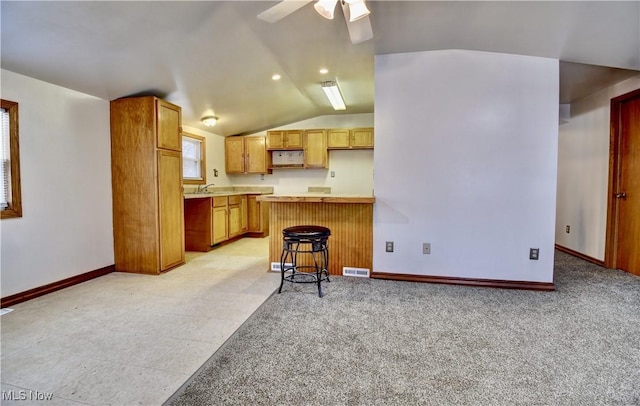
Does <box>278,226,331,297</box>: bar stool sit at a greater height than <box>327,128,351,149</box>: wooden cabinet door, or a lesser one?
lesser

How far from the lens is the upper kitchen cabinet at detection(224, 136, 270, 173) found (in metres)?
6.00

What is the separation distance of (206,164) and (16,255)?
323 cm

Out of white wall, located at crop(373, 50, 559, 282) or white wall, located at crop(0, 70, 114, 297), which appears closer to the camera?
white wall, located at crop(0, 70, 114, 297)

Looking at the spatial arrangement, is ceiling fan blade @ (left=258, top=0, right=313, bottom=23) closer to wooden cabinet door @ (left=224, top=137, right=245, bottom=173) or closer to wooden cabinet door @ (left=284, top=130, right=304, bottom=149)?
wooden cabinet door @ (left=284, top=130, right=304, bottom=149)

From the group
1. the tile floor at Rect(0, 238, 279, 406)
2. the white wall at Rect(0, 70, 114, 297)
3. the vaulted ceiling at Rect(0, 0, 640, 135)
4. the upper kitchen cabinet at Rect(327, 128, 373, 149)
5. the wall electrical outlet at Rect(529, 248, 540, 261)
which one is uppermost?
the vaulted ceiling at Rect(0, 0, 640, 135)

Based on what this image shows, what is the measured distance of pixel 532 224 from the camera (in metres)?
2.98

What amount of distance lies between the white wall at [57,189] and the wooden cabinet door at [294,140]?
304 centimetres

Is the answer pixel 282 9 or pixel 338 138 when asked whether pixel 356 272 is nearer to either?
pixel 282 9

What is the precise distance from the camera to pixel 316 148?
5.77 metres

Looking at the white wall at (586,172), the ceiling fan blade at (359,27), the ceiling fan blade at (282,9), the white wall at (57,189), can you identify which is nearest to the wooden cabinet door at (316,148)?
the white wall at (57,189)

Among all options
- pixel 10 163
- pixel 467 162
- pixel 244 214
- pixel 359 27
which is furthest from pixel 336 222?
pixel 10 163

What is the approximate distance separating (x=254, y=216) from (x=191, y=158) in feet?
5.29

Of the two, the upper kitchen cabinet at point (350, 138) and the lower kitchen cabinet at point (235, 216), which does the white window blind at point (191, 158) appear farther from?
the upper kitchen cabinet at point (350, 138)

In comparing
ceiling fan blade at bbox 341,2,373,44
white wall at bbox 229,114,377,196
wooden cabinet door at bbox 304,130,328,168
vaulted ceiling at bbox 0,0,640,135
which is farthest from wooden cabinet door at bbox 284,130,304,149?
ceiling fan blade at bbox 341,2,373,44
